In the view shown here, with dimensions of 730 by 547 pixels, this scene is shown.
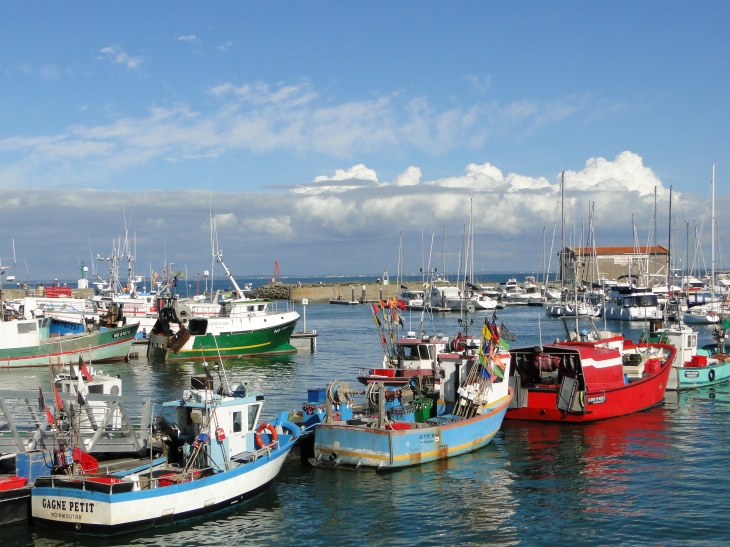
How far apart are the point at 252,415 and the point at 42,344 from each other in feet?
109

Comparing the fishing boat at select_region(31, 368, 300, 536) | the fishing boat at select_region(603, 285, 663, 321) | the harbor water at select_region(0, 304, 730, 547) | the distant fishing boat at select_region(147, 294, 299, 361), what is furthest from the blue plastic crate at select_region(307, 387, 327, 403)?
the fishing boat at select_region(603, 285, 663, 321)

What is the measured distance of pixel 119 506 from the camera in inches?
704

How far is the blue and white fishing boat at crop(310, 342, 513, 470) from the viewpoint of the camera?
23391 mm

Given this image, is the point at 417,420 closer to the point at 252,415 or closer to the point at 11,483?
the point at 252,415

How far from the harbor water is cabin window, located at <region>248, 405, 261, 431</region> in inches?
76.7

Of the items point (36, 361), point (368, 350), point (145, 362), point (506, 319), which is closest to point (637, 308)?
point (506, 319)

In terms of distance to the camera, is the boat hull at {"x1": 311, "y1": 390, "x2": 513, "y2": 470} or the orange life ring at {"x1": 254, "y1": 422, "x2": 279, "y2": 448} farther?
the boat hull at {"x1": 311, "y1": 390, "x2": 513, "y2": 470}

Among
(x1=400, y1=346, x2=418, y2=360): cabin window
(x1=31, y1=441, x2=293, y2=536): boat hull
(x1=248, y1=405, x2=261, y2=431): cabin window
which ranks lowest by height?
(x1=31, y1=441, x2=293, y2=536): boat hull

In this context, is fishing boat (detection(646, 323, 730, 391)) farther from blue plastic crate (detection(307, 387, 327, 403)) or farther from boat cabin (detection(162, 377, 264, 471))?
boat cabin (detection(162, 377, 264, 471))

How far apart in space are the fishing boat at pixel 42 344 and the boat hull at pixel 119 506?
3156cm

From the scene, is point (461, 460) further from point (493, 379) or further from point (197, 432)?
point (197, 432)

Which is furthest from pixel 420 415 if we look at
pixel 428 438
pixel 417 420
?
pixel 428 438

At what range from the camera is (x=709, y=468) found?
81.8 feet

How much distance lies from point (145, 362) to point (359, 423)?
34.1m
